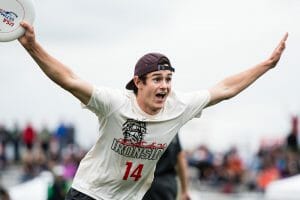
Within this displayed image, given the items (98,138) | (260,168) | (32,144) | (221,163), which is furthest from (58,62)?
(32,144)

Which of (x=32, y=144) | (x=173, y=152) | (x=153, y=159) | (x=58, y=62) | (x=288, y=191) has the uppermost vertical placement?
(x=58, y=62)

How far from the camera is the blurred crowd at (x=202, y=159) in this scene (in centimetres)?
2255

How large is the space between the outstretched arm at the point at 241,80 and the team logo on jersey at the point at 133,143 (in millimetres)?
824

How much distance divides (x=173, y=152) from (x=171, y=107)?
3.30 meters

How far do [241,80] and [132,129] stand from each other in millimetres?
1241

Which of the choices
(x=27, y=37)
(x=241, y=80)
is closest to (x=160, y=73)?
(x=241, y=80)

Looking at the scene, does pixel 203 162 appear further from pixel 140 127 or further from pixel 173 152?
pixel 140 127

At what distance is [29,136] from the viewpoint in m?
30.5

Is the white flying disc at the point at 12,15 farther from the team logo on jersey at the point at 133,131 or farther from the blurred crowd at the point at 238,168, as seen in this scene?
the blurred crowd at the point at 238,168

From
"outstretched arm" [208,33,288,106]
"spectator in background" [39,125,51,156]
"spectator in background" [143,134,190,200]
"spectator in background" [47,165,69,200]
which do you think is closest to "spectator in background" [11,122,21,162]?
"spectator in background" [39,125,51,156]

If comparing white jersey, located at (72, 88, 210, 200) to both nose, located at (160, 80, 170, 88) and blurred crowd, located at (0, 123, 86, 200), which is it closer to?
nose, located at (160, 80, 170, 88)

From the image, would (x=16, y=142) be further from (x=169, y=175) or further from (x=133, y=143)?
(x=133, y=143)

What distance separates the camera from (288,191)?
15500 millimetres

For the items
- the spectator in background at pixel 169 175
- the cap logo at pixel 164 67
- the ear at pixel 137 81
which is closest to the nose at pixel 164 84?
the cap logo at pixel 164 67
